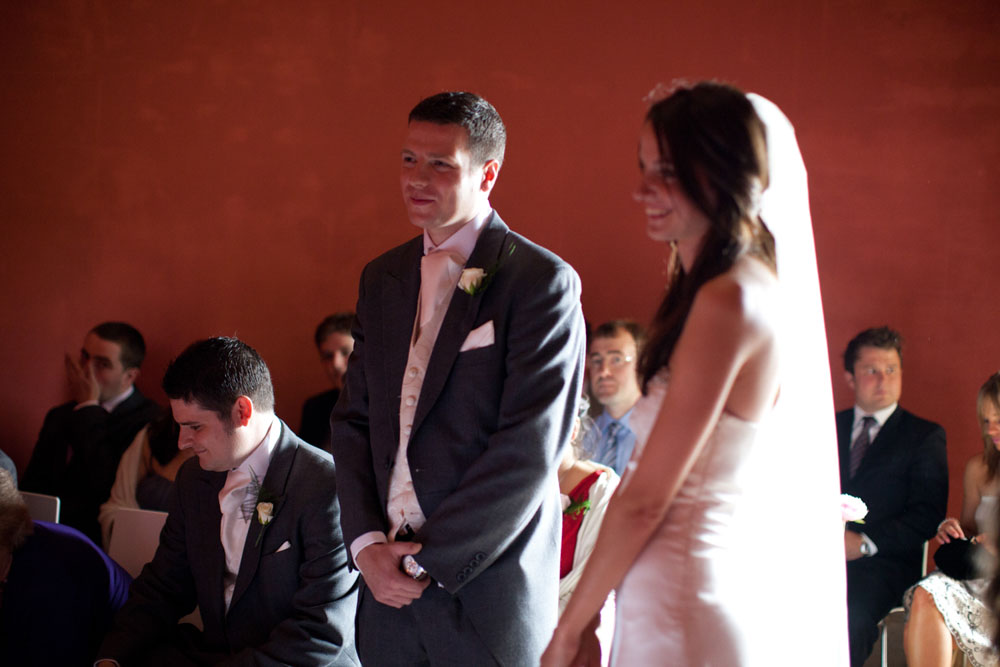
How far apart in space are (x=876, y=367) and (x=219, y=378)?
9.08 feet

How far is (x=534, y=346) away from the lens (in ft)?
6.19

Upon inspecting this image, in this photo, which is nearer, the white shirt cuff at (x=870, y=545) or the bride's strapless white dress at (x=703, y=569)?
the bride's strapless white dress at (x=703, y=569)

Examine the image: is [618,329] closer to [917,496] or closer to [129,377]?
[917,496]

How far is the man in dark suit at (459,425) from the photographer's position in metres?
1.85

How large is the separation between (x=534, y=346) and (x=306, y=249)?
318 cm

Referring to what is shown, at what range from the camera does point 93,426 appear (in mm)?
4363

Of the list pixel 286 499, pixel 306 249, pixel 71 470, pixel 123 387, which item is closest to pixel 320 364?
pixel 306 249

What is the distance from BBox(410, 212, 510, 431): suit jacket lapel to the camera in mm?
1902

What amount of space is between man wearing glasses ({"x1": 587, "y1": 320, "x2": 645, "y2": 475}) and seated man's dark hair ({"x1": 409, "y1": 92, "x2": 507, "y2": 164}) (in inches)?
86.5

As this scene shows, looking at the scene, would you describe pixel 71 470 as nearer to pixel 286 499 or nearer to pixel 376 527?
pixel 286 499

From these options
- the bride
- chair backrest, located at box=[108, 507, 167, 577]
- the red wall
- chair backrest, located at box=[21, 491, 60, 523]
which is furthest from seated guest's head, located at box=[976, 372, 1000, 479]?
chair backrest, located at box=[21, 491, 60, 523]

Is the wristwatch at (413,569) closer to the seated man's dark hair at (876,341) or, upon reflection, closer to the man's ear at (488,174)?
the man's ear at (488,174)

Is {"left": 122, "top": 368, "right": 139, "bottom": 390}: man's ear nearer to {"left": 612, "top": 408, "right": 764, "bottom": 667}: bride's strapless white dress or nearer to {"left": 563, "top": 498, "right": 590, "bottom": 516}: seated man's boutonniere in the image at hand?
{"left": 563, "top": 498, "right": 590, "bottom": 516}: seated man's boutonniere

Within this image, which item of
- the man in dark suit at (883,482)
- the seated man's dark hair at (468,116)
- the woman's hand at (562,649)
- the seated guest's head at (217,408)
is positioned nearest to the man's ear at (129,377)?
the seated guest's head at (217,408)
